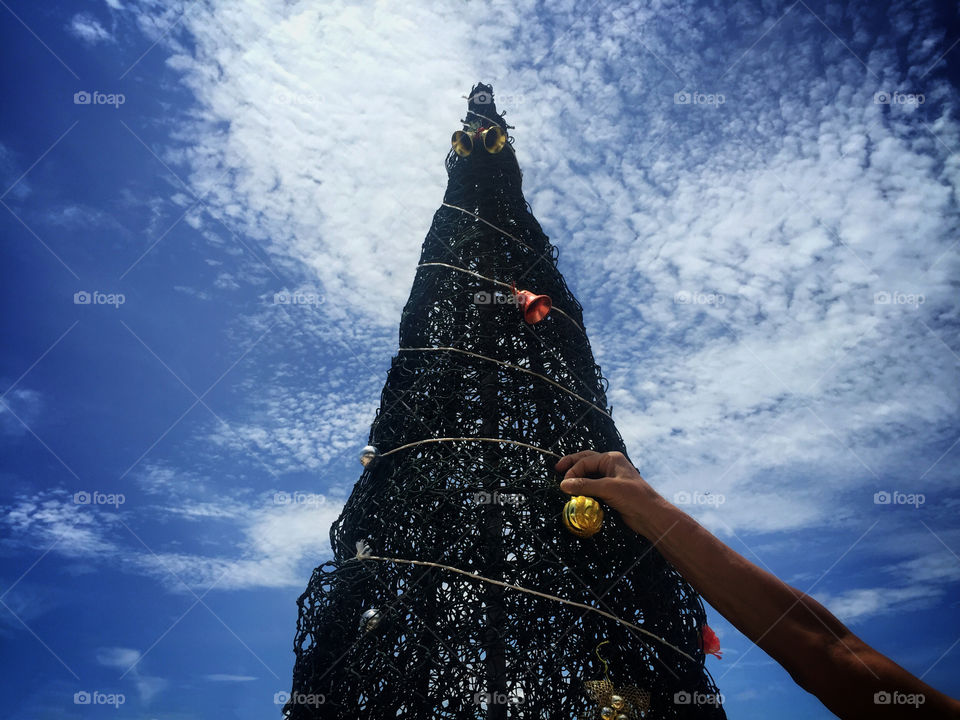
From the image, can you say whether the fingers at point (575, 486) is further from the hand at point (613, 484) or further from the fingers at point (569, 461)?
the fingers at point (569, 461)

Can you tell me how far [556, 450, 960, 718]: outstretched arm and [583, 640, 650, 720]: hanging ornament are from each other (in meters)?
0.85

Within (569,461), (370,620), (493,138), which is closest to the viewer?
(370,620)

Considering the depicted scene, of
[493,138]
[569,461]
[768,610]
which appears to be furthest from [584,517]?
[493,138]

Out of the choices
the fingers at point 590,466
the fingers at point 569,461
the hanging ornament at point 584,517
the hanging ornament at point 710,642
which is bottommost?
the hanging ornament at point 710,642

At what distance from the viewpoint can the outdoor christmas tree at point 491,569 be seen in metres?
3.98

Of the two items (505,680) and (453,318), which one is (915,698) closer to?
(505,680)

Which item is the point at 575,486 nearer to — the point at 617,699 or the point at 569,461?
the point at 569,461

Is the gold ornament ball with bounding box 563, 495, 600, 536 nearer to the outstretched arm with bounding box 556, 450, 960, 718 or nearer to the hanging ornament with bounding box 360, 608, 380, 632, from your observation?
the outstretched arm with bounding box 556, 450, 960, 718

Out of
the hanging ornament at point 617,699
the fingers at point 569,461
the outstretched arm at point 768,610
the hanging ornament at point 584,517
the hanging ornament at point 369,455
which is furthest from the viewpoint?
the hanging ornament at point 369,455

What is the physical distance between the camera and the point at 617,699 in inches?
152

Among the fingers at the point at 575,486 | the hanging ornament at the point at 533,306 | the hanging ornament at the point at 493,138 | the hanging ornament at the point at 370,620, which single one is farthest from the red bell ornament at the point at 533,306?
the hanging ornament at the point at 370,620

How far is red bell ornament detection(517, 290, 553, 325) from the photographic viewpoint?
5.40m

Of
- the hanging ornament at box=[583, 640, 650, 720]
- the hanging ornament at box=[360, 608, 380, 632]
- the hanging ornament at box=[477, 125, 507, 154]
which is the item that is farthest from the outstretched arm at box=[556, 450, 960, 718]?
the hanging ornament at box=[477, 125, 507, 154]

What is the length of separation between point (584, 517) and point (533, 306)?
2.02m
